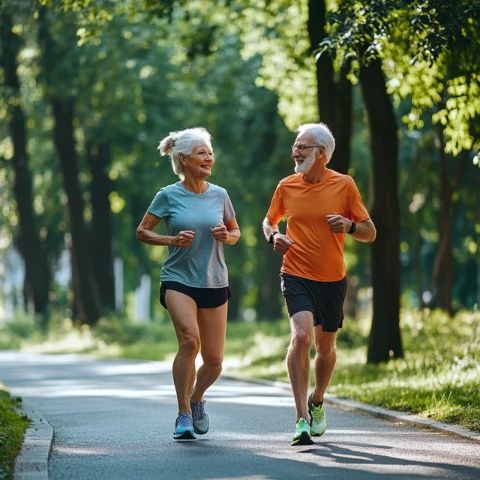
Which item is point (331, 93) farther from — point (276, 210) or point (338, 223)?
point (338, 223)

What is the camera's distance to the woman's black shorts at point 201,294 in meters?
10.3

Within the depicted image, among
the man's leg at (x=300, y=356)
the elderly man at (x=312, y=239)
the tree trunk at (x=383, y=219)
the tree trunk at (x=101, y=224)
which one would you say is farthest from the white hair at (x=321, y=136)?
the tree trunk at (x=101, y=224)

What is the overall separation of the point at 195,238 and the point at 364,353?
11.9 metres

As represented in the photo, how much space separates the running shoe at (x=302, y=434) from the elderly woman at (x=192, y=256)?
2.70 ft

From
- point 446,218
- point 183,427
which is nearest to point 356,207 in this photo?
point 183,427

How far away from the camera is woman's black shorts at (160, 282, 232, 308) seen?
33.8ft

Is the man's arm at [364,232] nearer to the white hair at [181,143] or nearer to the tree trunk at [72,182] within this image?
the white hair at [181,143]

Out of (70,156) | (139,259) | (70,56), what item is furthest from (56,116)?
(139,259)

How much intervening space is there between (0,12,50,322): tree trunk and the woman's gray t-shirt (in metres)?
26.2

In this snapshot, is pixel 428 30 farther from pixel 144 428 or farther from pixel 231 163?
pixel 231 163

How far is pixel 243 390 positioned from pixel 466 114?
4.07 meters

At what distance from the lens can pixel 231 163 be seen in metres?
41.5

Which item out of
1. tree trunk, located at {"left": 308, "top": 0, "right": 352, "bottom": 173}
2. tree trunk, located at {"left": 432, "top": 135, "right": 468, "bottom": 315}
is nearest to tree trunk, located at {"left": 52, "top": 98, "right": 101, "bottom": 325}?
tree trunk, located at {"left": 432, "top": 135, "right": 468, "bottom": 315}

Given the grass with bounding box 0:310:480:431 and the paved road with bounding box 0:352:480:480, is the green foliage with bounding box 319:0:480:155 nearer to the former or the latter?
the grass with bounding box 0:310:480:431
